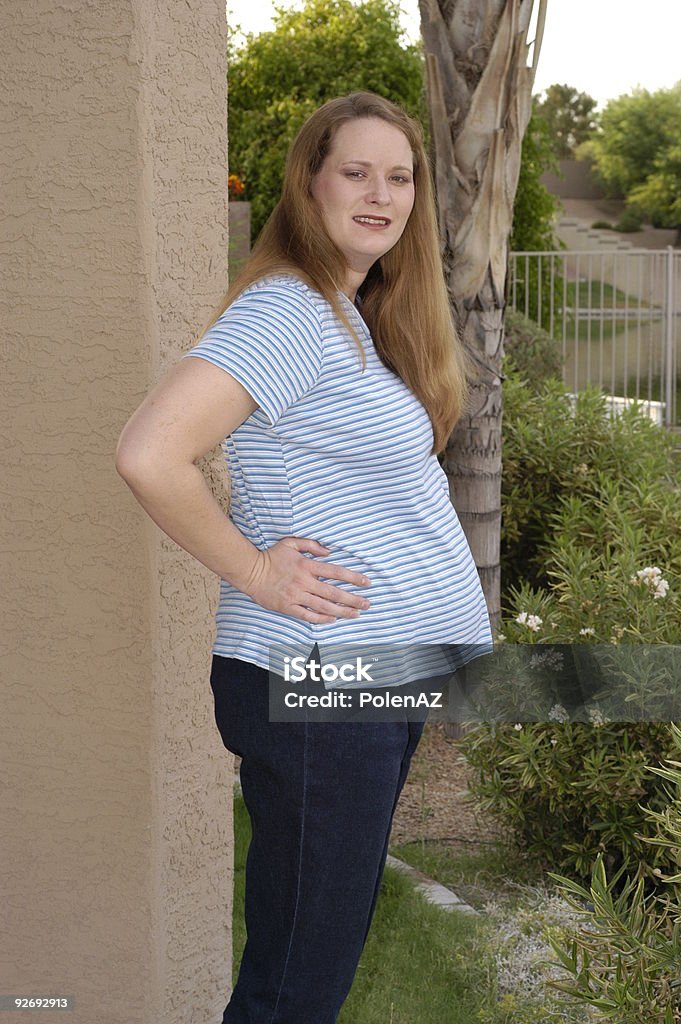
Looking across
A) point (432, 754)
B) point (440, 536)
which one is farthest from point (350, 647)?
point (432, 754)

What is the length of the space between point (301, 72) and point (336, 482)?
1417 cm

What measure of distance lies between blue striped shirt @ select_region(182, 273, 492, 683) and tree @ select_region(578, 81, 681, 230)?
35694mm

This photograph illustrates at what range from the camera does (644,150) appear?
38812 millimetres

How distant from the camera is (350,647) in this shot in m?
1.80

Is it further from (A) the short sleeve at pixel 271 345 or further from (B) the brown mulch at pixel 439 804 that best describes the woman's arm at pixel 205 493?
(B) the brown mulch at pixel 439 804

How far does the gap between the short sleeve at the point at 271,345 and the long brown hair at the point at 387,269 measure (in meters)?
0.07

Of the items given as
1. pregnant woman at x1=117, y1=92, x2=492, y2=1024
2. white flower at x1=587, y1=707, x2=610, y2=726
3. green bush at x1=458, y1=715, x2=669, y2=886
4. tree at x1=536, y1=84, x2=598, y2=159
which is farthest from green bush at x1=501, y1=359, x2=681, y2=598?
tree at x1=536, y1=84, x2=598, y2=159

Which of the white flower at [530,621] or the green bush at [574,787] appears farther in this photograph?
the white flower at [530,621]

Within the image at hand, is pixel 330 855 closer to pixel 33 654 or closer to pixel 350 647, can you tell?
pixel 350 647

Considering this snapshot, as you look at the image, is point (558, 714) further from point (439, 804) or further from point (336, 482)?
point (336, 482)

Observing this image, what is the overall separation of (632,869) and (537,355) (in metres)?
7.54

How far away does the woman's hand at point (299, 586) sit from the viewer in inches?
69.6

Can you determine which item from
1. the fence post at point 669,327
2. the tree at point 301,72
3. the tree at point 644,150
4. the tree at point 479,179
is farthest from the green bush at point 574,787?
the tree at point 644,150

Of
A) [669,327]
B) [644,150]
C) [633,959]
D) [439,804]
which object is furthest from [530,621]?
[644,150]
